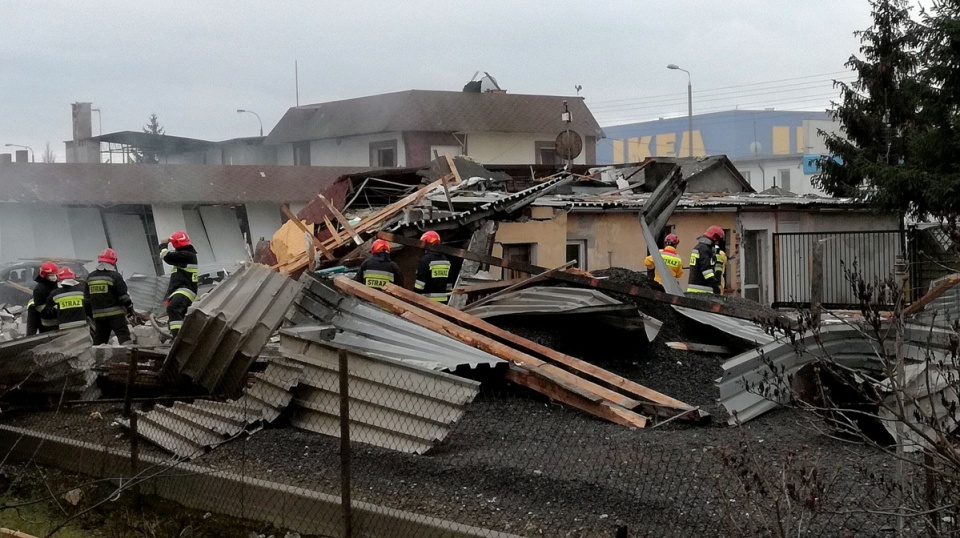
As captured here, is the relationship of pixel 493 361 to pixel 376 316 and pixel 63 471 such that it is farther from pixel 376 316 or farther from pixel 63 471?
pixel 63 471

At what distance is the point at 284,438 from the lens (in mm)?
7293

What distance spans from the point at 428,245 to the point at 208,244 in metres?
16.4

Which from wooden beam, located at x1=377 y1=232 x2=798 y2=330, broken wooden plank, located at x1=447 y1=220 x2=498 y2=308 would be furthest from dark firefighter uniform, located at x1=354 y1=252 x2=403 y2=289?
broken wooden plank, located at x1=447 y1=220 x2=498 y2=308

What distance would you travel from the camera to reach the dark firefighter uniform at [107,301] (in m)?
11.0

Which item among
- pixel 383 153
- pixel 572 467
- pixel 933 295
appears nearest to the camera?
pixel 572 467

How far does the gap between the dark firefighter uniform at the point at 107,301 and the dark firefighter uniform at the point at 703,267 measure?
702cm

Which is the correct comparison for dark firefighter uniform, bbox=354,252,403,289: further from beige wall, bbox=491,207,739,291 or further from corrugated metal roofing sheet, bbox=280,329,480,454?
beige wall, bbox=491,207,739,291

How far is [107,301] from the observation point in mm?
11117

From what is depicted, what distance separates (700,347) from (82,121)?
2878cm

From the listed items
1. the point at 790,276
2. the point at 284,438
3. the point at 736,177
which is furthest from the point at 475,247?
the point at 736,177

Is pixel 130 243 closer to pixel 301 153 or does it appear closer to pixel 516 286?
pixel 301 153

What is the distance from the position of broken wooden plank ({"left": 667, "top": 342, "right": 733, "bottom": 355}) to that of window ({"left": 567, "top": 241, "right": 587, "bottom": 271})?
23.8 ft

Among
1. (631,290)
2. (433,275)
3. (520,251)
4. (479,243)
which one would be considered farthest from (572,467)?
(520,251)

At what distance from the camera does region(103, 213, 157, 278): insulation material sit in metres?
24.0
